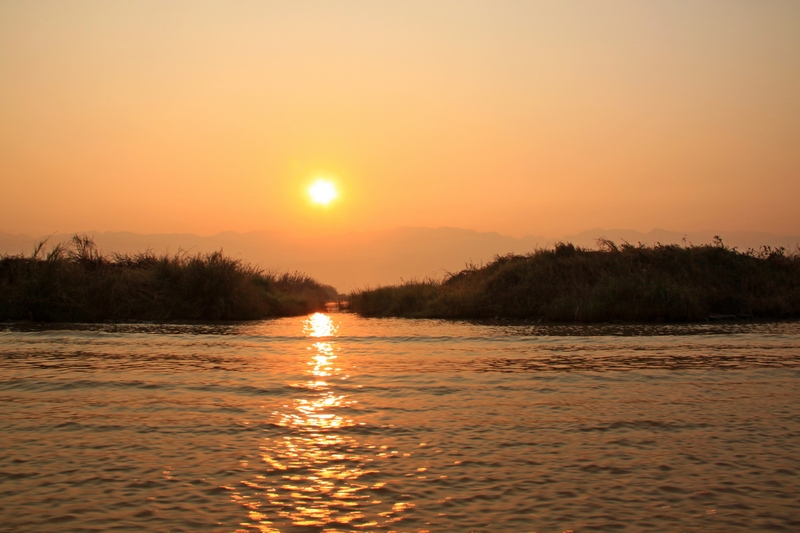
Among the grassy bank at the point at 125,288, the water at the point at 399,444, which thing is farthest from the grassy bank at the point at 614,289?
the water at the point at 399,444

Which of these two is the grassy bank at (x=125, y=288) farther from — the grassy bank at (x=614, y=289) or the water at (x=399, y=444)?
the water at (x=399, y=444)

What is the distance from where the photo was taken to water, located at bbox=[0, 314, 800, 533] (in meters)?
4.19

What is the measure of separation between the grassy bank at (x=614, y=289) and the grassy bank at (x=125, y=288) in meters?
6.86

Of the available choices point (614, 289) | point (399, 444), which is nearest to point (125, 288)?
point (614, 289)

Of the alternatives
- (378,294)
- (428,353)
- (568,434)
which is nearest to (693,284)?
(378,294)

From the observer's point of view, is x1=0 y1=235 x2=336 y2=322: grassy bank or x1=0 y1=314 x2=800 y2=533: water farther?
x1=0 y1=235 x2=336 y2=322: grassy bank

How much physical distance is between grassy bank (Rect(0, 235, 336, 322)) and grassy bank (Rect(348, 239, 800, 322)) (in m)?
6.86

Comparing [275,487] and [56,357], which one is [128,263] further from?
[275,487]

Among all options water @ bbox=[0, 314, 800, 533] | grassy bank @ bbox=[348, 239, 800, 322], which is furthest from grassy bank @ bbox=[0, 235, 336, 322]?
water @ bbox=[0, 314, 800, 533]

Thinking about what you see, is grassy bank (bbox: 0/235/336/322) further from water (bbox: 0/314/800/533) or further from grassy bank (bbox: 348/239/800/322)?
water (bbox: 0/314/800/533)

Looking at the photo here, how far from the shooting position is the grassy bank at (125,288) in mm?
23531

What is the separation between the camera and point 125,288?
2555 centimetres

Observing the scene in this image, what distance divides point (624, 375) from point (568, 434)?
13.6ft

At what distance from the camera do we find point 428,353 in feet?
43.3
